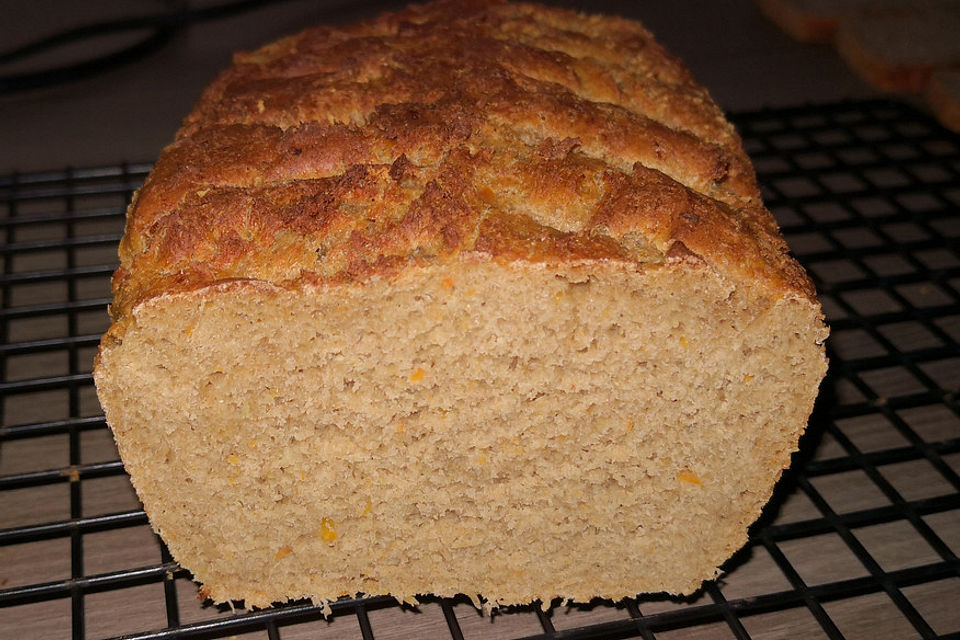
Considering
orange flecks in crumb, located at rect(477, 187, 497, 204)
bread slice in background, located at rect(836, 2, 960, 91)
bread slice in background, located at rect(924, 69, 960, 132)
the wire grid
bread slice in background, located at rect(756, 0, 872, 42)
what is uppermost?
bread slice in background, located at rect(756, 0, 872, 42)

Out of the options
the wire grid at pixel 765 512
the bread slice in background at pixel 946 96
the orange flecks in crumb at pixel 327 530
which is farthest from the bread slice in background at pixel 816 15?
the orange flecks in crumb at pixel 327 530

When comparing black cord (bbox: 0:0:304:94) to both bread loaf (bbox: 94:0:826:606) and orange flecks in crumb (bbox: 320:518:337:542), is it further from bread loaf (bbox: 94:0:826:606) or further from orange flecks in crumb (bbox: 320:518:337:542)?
orange flecks in crumb (bbox: 320:518:337:542)

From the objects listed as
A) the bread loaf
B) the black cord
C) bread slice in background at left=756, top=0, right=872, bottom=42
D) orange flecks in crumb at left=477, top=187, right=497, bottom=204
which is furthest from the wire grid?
bread slice in background at left=756, top=0, right=872, bottom=42

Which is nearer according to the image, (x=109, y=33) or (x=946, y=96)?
(x=946, y=96)

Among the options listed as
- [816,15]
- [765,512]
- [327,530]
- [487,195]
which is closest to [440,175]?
[487,195]

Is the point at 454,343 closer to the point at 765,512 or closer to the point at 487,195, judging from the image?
the point at 487,195

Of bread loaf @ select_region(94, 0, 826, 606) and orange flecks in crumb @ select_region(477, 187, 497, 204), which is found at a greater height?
orange flecks in crumb @ select_region(477, 187, 497, 204)

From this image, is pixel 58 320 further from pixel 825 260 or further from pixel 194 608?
pixel 825 260

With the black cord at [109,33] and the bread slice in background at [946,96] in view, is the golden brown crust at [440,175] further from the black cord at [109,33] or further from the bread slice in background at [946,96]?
the black cord at [109,33]
